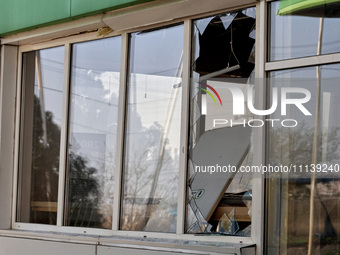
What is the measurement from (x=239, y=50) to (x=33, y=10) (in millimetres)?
2342

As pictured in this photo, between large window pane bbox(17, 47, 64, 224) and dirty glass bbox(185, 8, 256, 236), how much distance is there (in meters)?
1.76

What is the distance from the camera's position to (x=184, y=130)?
5.08 metres

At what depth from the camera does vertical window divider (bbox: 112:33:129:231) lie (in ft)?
18.1

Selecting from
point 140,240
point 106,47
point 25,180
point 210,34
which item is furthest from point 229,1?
point 25,180

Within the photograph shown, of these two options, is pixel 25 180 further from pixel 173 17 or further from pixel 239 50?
pixel 239 50

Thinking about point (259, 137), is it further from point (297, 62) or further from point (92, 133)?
point (92, 133)

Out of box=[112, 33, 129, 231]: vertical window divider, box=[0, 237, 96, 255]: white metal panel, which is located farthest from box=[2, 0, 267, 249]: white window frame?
box=[0, 237, 96, 255]: white metal panel

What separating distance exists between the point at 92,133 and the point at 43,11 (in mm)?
1284

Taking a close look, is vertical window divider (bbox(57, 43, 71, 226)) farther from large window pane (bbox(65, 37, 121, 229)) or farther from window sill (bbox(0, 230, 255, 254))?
window sill (bbox(0, 230, 255, 254))

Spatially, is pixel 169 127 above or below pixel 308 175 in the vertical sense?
above

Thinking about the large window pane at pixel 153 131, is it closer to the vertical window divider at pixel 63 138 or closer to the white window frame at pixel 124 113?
the white window frame at pixel 124 113

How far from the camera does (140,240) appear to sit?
511cm

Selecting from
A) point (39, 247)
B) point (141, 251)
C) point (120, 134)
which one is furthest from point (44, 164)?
point (141, 251)

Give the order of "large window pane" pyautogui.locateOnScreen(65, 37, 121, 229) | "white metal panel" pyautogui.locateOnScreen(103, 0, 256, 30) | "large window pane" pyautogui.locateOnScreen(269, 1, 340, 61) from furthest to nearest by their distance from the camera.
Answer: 1. "large window pane" pyautogui.locateOnScreen(65, 37, 121, 229)
2. "white metal panel" pyautogui.locateOnScreen(103, 0, 256, 30)
3. "large window pane" pyautogui.locateOnScreen(269, 1, 340, 61)
